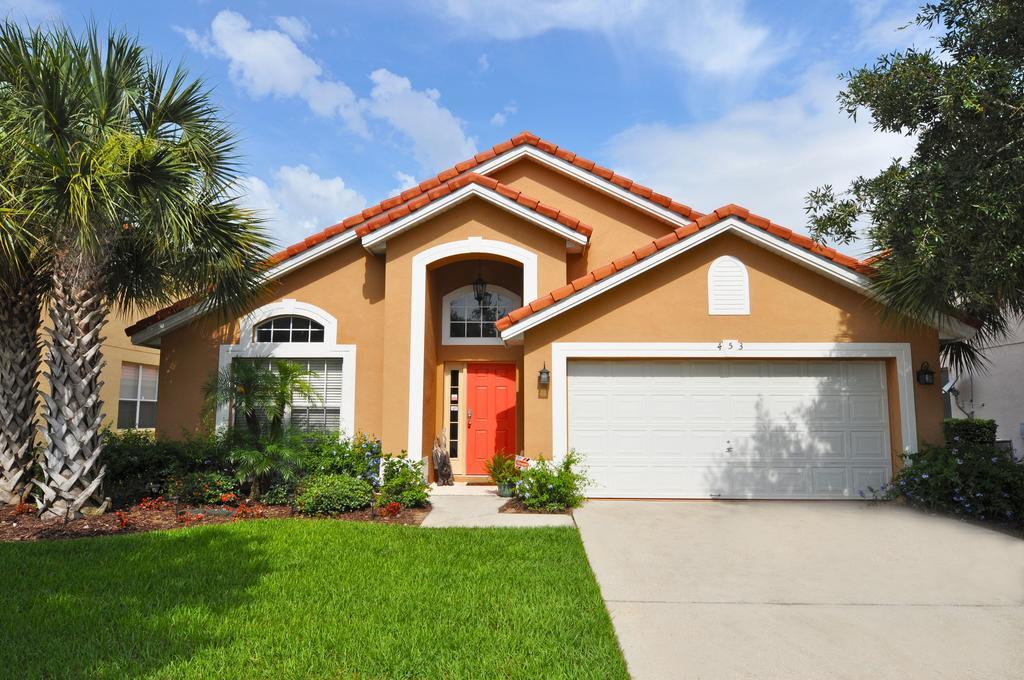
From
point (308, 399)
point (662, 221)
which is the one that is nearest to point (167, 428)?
point (308, 399)

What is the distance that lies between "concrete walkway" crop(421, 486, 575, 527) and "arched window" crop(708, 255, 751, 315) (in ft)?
14.3

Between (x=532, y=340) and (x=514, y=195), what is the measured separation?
2.76 m

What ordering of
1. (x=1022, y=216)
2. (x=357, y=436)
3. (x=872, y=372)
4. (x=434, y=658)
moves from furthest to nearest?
(x=357, y=436) → (x=872, y=372) → (x=1022, y=216) → (x=434, y=658)

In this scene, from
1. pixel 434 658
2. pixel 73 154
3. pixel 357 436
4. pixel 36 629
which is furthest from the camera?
pixel 357 436

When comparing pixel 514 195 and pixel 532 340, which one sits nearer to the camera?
pixel 532 340

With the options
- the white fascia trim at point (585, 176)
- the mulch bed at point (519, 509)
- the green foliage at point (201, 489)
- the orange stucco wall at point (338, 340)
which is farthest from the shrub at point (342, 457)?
the white fascia trim at point (585, 176)

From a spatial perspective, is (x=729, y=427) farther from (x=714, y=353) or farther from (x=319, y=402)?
(x=319, y=402)

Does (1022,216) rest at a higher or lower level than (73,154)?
lower

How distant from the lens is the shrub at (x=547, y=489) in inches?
365

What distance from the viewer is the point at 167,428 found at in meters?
11.2

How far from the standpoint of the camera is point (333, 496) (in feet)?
29.8

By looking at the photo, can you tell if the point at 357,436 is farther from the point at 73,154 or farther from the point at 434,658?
the point at 434,658

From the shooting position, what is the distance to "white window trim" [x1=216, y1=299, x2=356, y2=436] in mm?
11305

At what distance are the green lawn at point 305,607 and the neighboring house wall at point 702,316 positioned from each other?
3.63 metres
